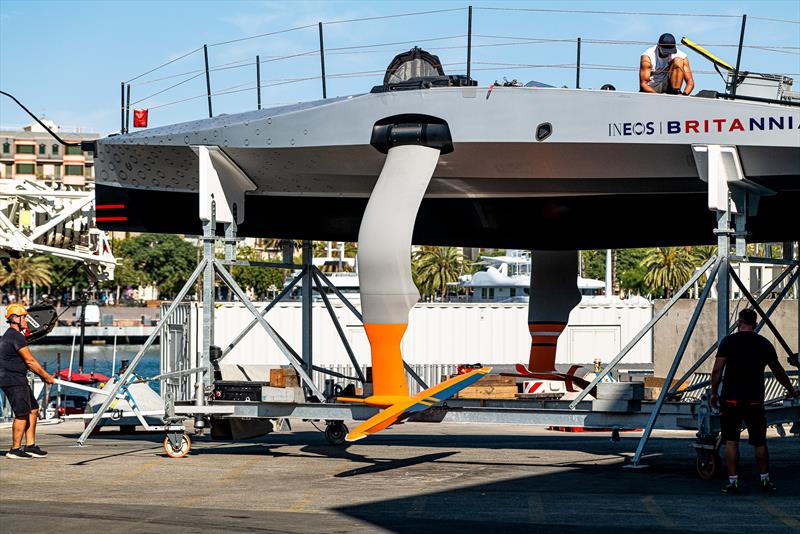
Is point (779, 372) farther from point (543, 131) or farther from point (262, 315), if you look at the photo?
point (262, 315)

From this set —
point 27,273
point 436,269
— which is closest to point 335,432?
point 436,269

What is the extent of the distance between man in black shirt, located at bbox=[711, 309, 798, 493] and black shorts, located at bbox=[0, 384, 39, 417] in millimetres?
9772

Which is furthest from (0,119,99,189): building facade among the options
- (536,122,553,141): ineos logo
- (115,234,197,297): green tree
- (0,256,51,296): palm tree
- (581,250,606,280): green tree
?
(536,122,553,141): ineos logo

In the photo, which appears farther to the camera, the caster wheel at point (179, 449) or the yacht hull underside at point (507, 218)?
the yacht hull underside at point (507, 218)

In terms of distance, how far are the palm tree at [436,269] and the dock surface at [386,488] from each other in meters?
82.3

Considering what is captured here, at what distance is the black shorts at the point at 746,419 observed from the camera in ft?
41.1

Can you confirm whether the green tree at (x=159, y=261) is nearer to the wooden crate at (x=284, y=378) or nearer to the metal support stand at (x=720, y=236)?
the wooden crate at (x=284, y=378)

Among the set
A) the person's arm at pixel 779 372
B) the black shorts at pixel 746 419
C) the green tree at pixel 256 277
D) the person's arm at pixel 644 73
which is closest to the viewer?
the black shorts at pixel 746 419

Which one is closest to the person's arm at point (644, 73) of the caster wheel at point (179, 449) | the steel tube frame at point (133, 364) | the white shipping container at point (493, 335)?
the steel tube frame at point (133, 364)

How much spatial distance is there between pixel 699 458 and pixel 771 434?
7.60 meters

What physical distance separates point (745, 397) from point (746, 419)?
27 centimetres

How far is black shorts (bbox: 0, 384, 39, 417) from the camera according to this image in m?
16.1

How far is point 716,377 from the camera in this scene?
1309cm

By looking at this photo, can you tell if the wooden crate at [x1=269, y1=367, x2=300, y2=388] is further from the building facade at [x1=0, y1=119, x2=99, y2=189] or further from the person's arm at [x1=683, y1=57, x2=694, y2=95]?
the building facade at [x1=0, y1=119, x2=99, y2=189]
